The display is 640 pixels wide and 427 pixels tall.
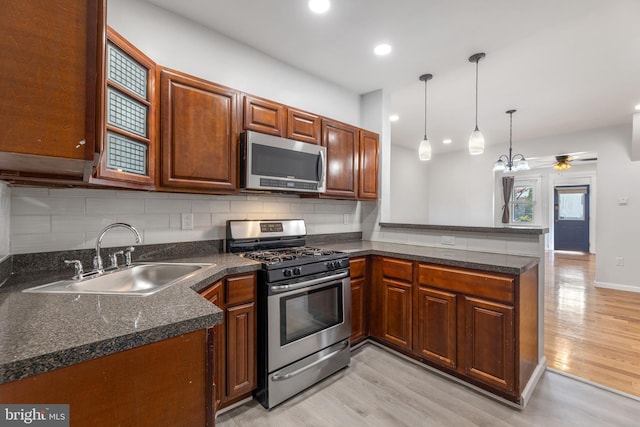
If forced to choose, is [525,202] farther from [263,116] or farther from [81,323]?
[81,323]

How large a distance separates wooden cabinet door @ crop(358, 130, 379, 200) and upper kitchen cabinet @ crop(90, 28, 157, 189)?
6.52ft

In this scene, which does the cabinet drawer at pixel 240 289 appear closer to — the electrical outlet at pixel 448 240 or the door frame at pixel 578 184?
the electrical outlet at pixel 448 240

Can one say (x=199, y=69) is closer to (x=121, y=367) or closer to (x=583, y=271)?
(x=121, y=367)

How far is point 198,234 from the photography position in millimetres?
2254

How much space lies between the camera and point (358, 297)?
2596mm

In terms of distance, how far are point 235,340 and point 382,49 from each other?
2621mm

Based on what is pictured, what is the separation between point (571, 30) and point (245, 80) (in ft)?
8.86

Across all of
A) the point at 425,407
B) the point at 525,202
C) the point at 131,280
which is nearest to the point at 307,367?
the point at 425,407

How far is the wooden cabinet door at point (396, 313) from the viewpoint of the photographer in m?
2.43

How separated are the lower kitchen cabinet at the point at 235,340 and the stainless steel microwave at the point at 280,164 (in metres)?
0.74

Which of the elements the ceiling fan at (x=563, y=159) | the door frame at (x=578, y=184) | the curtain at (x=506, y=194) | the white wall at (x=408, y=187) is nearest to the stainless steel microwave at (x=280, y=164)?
the white wall at (x=408, y=187)

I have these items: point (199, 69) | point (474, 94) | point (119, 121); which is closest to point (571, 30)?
point (474, 94)

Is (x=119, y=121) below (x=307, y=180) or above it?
above

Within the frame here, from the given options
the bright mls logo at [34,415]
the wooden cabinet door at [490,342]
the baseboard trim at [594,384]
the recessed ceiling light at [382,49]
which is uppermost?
the recessed ceiling light at [382,49]
